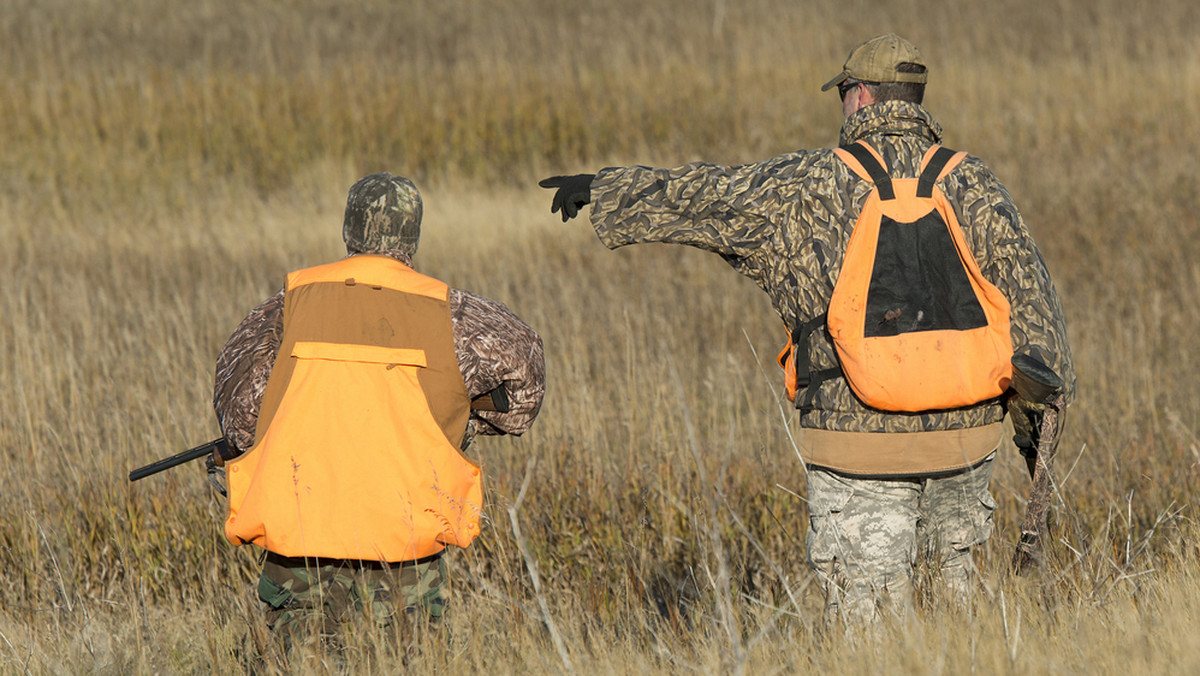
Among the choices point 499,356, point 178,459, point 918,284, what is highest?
point 918,284

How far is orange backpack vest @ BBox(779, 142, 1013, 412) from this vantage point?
305 cm

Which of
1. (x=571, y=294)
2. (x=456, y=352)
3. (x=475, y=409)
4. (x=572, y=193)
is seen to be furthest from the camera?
(x=571, y=294)

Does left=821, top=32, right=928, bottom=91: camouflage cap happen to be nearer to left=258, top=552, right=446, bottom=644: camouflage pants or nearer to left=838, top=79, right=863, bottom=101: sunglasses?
left=838, top=79, right=863, bottom=101: sunglasses

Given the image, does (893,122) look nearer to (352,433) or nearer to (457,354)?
(457,354)

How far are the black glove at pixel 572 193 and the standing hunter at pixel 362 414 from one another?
40 cm

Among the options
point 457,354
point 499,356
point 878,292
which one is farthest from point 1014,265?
point 457,354

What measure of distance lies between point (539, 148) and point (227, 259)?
174 inches

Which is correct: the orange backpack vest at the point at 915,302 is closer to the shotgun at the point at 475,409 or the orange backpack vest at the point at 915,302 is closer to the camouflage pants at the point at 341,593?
the shotgun at the point at 475,409

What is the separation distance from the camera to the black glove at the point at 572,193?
337 cm

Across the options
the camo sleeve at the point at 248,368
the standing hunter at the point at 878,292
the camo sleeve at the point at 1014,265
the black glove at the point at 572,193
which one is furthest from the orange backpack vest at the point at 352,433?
the camo sleeve at the point at 1014,265

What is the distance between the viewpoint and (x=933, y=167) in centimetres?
306

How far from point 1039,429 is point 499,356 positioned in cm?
163

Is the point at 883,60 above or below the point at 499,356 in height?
above

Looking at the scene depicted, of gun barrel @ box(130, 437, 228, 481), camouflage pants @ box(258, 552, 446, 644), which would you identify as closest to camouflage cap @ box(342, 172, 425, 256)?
gun barrel @ box(130, 437, 228, 481)
